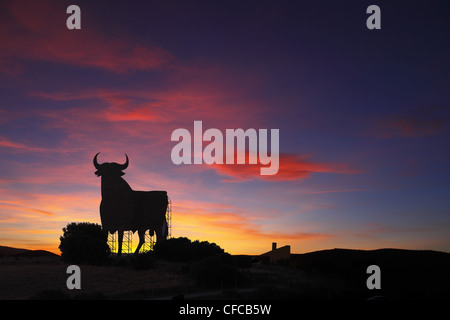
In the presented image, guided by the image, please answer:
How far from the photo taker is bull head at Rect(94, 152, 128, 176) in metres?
40.3

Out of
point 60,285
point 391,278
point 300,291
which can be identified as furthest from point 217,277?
point 391,278

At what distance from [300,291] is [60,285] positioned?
49.8ft

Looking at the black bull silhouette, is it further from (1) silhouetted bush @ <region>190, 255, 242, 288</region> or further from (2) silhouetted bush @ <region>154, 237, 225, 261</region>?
(1) silhouetted bush @ <region>190, 255, 242, 288</region>

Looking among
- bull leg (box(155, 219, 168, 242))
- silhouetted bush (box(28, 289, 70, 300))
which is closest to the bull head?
bull leg (box(155, 219, 168, 242))

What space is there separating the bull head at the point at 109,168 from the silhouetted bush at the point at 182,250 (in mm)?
7923

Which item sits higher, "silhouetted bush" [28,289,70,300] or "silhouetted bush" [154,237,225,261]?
"silhouetted bush" [154,237,225,261]

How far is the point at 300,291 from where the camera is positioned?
2966 cm

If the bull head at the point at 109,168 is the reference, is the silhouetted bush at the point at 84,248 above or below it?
below

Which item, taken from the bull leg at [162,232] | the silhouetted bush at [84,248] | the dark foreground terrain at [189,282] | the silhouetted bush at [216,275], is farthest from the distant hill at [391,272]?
the silhouetted bush at [84,248]

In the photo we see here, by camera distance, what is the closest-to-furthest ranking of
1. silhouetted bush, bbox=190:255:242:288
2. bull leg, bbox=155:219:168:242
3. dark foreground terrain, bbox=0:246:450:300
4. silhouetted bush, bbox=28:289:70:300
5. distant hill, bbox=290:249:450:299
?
silhouetted bush, bbox=28:289:70:300 < dark foreground terrain, bbox=0:246:450:300 < silhouetted bush, bbox=190:255:242:288 < distant hill, bbox=290:249:450:299 < bull leg, bbox=155:219:168:242

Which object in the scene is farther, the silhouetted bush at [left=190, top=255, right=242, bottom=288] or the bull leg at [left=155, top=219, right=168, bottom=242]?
the bull leg at [left=155, top=219, right=168, bottom=242]

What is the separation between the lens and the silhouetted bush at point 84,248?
1561 inches

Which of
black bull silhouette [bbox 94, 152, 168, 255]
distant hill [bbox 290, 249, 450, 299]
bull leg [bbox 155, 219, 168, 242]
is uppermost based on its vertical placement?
black bull silhouette [bbox 94, 152, 168, 255]

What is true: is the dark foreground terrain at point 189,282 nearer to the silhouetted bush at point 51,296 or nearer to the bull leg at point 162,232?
the silhouetted bush at point 51,296
